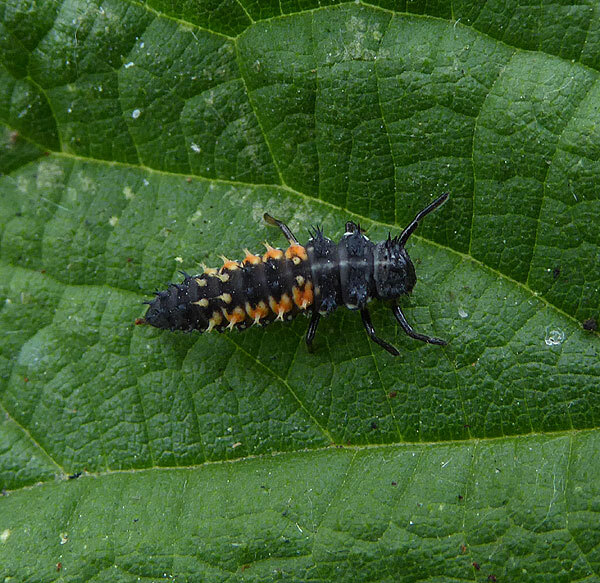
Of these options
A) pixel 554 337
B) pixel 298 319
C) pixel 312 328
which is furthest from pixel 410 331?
pixel 554 337

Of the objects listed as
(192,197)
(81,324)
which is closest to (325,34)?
(192,197)

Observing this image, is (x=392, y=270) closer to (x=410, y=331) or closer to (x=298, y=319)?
(x=410, y=331)

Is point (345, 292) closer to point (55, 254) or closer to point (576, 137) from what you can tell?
point (576, 137)

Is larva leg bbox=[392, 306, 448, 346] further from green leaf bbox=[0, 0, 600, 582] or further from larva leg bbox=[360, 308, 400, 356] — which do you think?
larva leg bbox=[360, 308, 400, 356]

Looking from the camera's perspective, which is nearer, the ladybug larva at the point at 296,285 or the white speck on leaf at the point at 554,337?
the white speck on leaf at the point at 554,337

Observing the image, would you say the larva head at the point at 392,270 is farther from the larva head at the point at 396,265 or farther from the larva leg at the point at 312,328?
the larva leg at the point at 312,328

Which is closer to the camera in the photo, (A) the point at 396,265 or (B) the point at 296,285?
(A) the point at 396,265

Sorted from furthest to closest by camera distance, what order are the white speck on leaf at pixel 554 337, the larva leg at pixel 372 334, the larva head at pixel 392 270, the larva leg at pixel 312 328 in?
the larva leg at pixel 312 328
the larva leg at pixel 372 334
the larva head at pixel 392 270
the white speck on leaf at pixel 554 337

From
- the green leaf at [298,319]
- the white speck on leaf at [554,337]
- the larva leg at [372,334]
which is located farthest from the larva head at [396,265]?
the white speck on leaf at [554,337]
